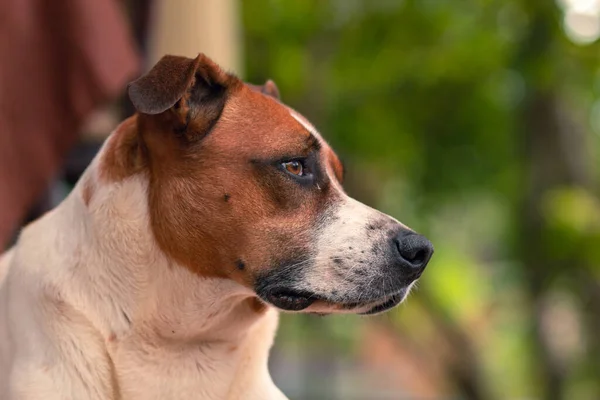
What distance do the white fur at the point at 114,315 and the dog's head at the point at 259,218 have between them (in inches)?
2.8

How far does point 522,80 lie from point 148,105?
5939 millimetres

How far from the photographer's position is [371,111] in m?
8.23

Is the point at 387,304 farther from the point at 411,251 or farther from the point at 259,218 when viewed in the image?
the point at 259,218

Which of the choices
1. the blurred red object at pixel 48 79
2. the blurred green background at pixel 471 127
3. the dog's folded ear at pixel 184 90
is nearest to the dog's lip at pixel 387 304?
the dog's folded ear at pixel 184 90

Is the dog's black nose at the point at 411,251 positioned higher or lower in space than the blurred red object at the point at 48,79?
higher

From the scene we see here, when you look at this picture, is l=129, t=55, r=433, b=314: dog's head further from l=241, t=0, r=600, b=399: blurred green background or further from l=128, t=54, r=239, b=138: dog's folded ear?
l=241, t=0, r=600, b=399: blurred green background

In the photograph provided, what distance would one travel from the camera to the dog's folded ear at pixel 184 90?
207 centimetres

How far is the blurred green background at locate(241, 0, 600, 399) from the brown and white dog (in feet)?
14.7

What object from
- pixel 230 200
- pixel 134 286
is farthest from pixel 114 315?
pixel 230 200

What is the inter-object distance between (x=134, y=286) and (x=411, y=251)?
2.35 ft

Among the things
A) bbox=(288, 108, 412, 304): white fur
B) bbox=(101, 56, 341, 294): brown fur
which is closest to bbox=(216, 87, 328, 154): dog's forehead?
bbox=(101, 56, 341, 294): brown fur

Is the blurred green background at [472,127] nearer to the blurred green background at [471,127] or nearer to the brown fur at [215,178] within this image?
the blurred green background at [471,127]

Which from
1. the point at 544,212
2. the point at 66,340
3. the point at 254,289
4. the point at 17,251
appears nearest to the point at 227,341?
the point at 254,289

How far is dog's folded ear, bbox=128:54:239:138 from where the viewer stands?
2.07 m
